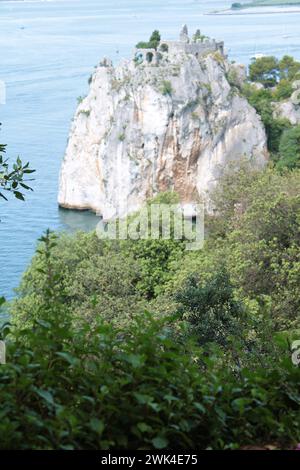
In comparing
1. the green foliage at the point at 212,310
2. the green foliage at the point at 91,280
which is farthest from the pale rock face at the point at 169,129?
the green foliage at the point at 212,310

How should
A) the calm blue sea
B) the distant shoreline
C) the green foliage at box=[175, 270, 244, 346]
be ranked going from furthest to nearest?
the distant shoreline, the calm blue sea, the green foliage at box=[175, 270, 244, 346]

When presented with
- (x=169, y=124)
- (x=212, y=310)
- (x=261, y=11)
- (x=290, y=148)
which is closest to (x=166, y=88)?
(x=169, y=124)

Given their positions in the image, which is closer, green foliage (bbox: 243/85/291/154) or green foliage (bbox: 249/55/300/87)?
green foliage (bbox: 243/85/291/154)

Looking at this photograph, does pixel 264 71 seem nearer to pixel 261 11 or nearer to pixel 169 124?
pixel 169 124

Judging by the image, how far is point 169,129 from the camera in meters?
40.6

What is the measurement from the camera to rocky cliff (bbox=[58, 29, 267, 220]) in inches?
1587

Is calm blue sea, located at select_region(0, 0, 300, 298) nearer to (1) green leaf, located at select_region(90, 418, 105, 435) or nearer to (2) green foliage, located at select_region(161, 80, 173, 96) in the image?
(2) green foliage, located at select_region(161, 80, 173, 96)

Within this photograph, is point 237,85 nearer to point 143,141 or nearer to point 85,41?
point 143,141

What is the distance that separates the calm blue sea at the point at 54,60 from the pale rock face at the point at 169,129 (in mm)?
2874

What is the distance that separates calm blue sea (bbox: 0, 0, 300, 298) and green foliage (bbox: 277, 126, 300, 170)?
28.3ft

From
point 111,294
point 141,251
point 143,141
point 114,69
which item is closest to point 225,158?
point 143,141

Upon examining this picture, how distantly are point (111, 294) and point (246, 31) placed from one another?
240 ft

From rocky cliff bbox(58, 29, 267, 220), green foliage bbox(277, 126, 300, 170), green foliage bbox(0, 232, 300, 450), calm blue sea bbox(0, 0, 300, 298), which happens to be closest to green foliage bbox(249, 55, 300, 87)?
rocky cliff bbox(58, 29, 267, 220)

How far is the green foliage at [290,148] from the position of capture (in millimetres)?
39013
